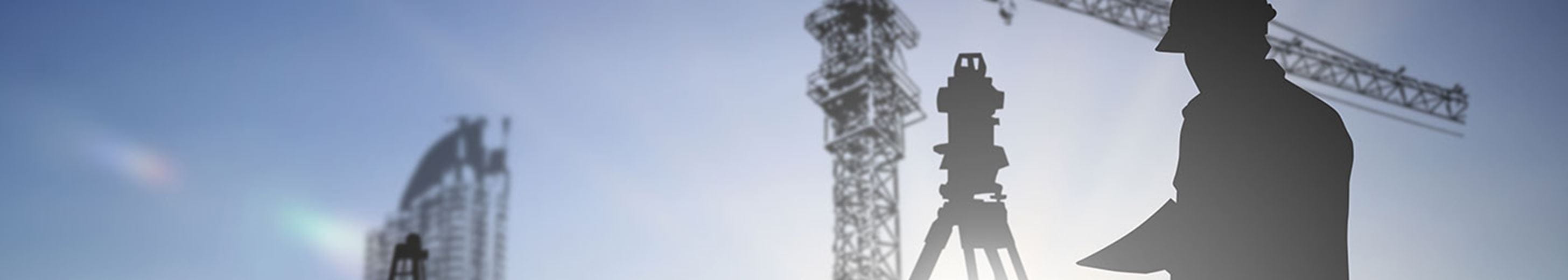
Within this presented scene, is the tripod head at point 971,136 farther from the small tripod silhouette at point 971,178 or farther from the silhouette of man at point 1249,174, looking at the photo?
the silhouette of man at point 1249,174

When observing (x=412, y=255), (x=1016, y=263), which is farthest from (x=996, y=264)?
(x=412, y=255)

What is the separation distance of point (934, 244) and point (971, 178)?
0.47 m

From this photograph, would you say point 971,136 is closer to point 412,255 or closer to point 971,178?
point 971,178

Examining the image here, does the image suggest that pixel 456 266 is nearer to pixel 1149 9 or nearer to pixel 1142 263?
pixel 1149 9

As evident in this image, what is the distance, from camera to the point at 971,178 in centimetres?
841

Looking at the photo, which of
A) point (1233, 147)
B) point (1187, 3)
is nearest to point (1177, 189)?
point (1233, 147)

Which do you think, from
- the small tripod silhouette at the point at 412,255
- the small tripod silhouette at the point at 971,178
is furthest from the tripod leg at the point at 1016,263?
the small tripod silhouette at the point at 412,255

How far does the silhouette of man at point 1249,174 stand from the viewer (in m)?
7.25

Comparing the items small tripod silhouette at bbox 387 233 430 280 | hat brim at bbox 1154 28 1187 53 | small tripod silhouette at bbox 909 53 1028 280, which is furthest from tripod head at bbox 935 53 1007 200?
small tripod silhouette at bbox 387 233 430 280

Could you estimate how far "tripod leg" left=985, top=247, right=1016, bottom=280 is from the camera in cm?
829

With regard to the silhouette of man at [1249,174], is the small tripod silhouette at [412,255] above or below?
above

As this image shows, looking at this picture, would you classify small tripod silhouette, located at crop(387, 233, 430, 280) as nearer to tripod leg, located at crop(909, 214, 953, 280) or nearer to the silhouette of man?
tripod leg, located at crop(909, 214, 953, 280)

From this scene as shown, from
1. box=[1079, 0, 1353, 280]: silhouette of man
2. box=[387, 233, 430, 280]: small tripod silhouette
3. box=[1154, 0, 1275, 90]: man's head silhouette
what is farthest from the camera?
box=[387, 233, 430, 280]: small tripod silhouette

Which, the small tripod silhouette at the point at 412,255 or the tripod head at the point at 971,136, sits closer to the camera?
the tripod head at the point at 971,136
